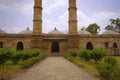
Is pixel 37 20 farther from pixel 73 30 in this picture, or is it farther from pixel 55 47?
pixel 73 30

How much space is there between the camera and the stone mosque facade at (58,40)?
26156 millimetres

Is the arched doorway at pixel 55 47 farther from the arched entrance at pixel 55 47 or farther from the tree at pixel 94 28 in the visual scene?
the tree at pixel 94 28

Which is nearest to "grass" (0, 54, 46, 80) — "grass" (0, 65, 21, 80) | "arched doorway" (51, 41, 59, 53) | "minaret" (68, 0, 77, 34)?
"grass" (0, 65, 21, 80)

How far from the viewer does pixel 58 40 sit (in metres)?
27.5

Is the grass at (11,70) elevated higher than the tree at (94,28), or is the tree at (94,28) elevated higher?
the tree at (94,28)

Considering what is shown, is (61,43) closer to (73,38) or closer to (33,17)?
(73,38)

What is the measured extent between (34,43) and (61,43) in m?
4.30

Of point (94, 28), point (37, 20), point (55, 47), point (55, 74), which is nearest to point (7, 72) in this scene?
point (55, 74)

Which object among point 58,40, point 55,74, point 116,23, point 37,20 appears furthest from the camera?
point 116,23

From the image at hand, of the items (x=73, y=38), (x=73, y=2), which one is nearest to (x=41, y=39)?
(x=73, y=38)

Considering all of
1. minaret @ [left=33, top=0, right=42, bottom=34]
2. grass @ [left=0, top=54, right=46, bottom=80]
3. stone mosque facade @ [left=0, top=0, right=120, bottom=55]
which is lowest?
grass @ [left=0, top=54, right=46, bottom=80]

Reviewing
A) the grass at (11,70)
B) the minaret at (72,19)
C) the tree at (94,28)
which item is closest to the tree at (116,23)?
the tree at (94,28)

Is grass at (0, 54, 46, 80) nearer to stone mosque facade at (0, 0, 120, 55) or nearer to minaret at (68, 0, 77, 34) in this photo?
stone mosque facade at (0, 0, 120, 55)

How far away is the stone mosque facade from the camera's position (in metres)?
26.2
